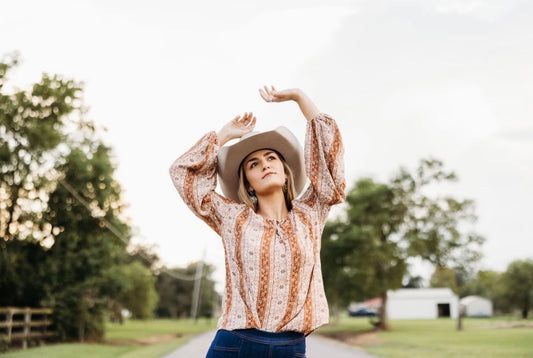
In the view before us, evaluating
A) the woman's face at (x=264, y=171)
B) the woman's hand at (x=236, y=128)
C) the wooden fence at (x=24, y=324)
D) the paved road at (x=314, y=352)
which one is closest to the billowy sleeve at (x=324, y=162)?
the woman's face at (x=264, y=171)

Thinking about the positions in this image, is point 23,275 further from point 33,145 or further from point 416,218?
point 416,218

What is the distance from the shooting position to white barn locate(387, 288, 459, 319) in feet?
220

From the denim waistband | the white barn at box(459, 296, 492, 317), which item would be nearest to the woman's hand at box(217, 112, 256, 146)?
the denim waistband

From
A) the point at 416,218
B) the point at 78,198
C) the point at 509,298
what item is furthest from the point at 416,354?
the point at 509,298

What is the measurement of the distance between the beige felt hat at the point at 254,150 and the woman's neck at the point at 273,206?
143mm

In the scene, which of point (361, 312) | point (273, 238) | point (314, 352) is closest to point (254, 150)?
point (273, 238)

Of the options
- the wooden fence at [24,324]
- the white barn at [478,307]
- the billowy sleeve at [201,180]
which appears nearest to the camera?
the billowy sleeve at [201,180]

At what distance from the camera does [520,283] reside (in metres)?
57.8

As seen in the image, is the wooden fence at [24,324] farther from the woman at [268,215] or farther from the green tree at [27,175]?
the woman at [268,215]

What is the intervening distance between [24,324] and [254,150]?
56.8 feet

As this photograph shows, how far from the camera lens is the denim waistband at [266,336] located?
2.13 meters

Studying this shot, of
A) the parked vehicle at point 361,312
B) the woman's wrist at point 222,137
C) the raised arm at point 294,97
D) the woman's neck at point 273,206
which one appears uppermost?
the raised arm at point 294,97

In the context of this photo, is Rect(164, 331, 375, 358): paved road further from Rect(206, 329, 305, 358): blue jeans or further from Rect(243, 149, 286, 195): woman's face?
Rect(206, 329, 305, 358): blue jeans

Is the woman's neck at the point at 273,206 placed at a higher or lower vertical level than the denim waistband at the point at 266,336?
higher
